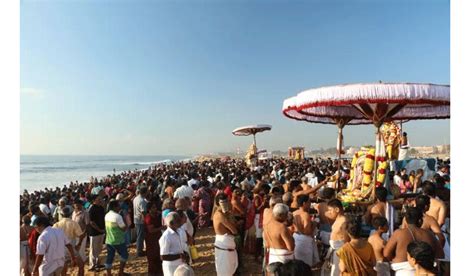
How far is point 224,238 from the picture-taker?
502 centimetres

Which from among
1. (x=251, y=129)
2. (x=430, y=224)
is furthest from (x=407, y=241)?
(x=251, y=129)

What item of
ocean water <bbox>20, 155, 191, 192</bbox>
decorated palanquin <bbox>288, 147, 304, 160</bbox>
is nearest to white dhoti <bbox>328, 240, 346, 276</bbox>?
ocean water <bbox>20, 155, 191, 192</bbox>

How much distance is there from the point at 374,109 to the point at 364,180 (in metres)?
1.50

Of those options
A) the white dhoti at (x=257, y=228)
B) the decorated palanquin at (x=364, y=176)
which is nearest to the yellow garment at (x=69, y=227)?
the white dhoti at (x=257, y=228)

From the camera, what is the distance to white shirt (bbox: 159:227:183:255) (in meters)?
4.41

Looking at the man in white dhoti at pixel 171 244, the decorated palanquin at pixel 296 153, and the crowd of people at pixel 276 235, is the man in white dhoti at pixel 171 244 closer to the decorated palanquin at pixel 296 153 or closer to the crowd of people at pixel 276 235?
the crowd of people at pixel 276 235

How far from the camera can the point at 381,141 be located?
6.54 meters

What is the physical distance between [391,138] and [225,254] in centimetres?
819

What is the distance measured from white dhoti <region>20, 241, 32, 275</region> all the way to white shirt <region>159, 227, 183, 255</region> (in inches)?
98.6

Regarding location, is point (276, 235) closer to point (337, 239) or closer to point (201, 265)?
point (337, 239)

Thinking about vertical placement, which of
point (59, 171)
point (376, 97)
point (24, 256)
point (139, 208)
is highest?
point (376, 97)

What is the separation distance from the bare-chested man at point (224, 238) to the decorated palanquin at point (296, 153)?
86.6ft
